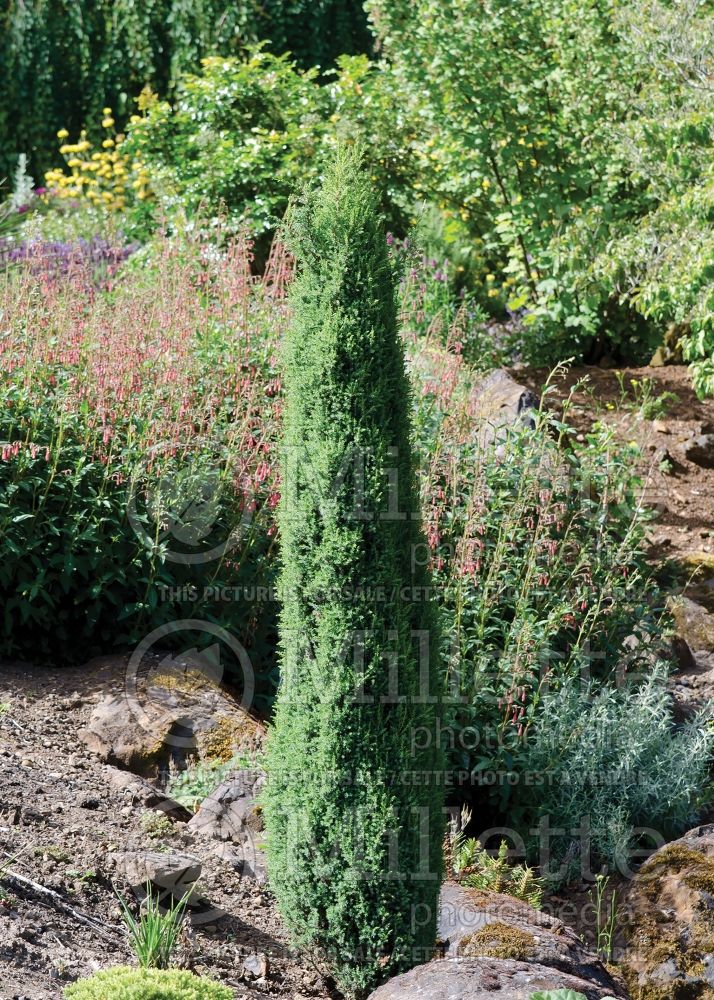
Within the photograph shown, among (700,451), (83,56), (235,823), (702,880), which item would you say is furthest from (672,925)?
(83,56)

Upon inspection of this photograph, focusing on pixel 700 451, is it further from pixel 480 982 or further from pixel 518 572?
pixel 480 982

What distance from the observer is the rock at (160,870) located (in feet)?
11.8

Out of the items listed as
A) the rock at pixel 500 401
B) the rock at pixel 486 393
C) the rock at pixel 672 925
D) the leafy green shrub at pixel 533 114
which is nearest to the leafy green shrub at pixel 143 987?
the rock at pixel 672 925

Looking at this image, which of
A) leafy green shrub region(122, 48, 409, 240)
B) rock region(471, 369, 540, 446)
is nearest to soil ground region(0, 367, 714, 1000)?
rock region(471, 369, 540, 446)

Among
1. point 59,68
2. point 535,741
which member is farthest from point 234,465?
point 59,68

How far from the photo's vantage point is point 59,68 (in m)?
14.6

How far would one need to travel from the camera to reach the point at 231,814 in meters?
4.19

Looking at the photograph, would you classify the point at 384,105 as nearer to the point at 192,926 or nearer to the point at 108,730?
the point at 108,730

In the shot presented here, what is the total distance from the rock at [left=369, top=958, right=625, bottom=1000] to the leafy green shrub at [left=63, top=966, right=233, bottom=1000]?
17.9 inches

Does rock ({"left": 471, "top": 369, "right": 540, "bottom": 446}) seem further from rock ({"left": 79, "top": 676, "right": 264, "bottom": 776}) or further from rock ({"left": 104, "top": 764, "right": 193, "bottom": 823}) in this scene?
rock ({"left": 104, "top": 764, "right": 193, "bottom": 823})

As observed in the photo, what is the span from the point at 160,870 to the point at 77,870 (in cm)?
26

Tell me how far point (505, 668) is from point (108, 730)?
1604mm

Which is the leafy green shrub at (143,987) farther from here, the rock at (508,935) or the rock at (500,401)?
the rock at (500,401)

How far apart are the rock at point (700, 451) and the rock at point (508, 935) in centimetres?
481
